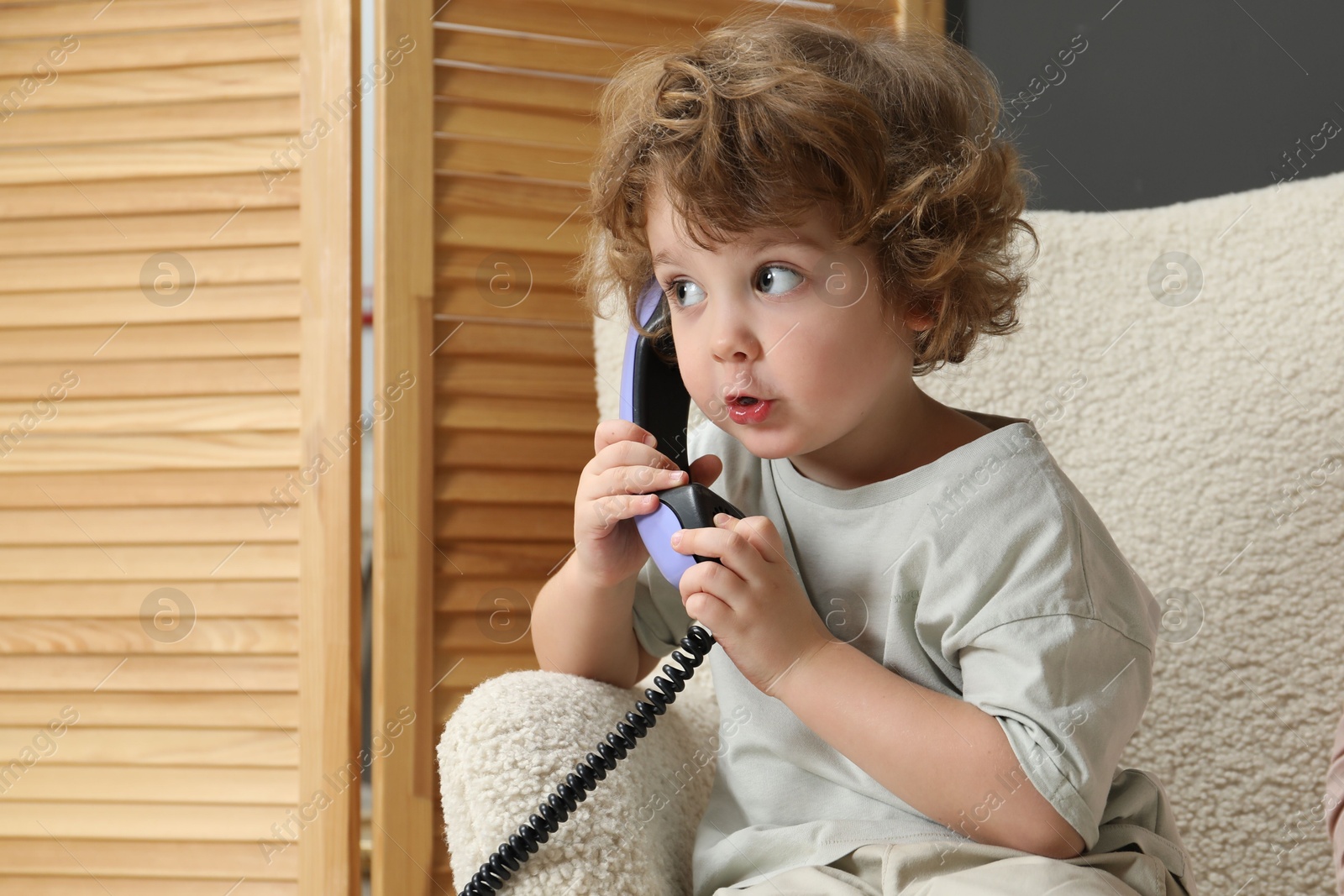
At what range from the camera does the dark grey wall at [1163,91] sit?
1.40m

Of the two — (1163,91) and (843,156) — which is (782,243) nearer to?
(843,156)

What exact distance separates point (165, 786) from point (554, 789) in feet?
2.77

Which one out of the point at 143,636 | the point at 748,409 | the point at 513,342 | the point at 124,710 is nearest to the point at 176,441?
the point at 143,636

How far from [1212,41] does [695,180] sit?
1.08m

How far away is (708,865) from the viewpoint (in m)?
0.86

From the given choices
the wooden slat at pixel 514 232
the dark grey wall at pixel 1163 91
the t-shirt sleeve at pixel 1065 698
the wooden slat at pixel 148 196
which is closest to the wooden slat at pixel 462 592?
the wooden slat at pixel 514 232

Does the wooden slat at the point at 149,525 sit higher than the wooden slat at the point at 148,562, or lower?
higher

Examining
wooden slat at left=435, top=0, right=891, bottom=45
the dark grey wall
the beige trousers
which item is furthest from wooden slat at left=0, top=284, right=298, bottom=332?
the dark grey wall

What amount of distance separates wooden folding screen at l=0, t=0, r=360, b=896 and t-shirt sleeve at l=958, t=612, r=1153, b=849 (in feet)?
3.04

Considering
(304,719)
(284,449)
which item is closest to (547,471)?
(284,449)

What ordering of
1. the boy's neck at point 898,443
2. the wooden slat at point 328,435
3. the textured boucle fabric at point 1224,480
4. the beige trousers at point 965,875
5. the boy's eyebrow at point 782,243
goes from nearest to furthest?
the beige trousers at point 965,875, the boy's eyebrow at point 782,243, the boy's neck at point 898,443, the textured boucle fabric at point 1224,480, the wooden slat at point 328,435

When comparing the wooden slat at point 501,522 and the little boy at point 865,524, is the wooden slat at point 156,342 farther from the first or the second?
the little boy at point 865,524

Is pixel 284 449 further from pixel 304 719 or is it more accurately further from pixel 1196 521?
pixel 1196 521

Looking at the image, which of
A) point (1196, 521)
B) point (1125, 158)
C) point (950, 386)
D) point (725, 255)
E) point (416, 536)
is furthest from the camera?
point (1125, 158)
